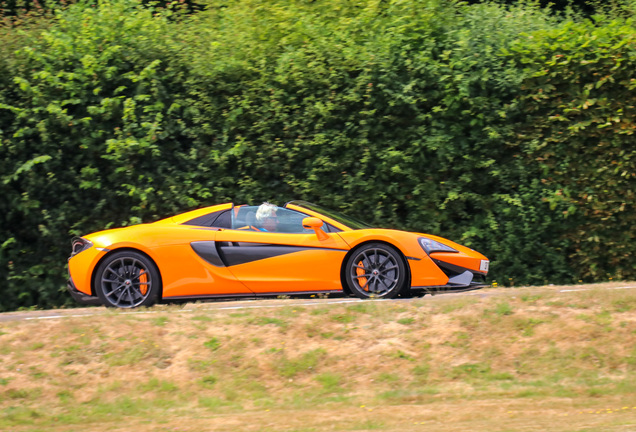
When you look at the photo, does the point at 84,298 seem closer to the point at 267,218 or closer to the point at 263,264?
the point at 263,264

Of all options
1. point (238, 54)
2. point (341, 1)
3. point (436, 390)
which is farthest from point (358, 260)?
point (341, 1)

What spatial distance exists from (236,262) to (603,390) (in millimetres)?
4332

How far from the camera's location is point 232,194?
11750mm

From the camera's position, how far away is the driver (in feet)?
31.2

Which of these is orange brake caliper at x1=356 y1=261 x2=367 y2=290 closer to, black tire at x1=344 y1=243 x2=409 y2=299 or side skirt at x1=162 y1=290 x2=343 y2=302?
black tire at x1=344 y1=243 x2=409 y2=299

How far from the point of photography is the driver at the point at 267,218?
950cm

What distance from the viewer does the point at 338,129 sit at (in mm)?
11688

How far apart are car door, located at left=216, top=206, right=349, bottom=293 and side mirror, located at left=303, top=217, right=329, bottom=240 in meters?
0.01

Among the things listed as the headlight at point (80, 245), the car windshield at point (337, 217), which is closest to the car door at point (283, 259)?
the car windshield at point (337, 217)

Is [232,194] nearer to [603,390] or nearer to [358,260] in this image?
[358,260]

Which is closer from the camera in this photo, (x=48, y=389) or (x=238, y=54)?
(x=48, y=389)

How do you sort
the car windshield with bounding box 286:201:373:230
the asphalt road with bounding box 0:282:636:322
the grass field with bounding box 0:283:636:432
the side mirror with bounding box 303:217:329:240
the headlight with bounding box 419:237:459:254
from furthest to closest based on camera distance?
the car windshield with bounding box 286:201:373:230 < the headlight with bounding box 419:237:459:254 < the side mirror with bounding box 303:217:329:240 < the asphalt road with bounding box 0:282:636:322 < the grass field with bounding box 0:283:636:432

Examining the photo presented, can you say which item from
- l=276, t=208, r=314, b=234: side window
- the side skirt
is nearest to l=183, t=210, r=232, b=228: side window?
l=276, t=208, r=314, b=234: side window

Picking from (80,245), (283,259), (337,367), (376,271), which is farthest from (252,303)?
(337,367)
